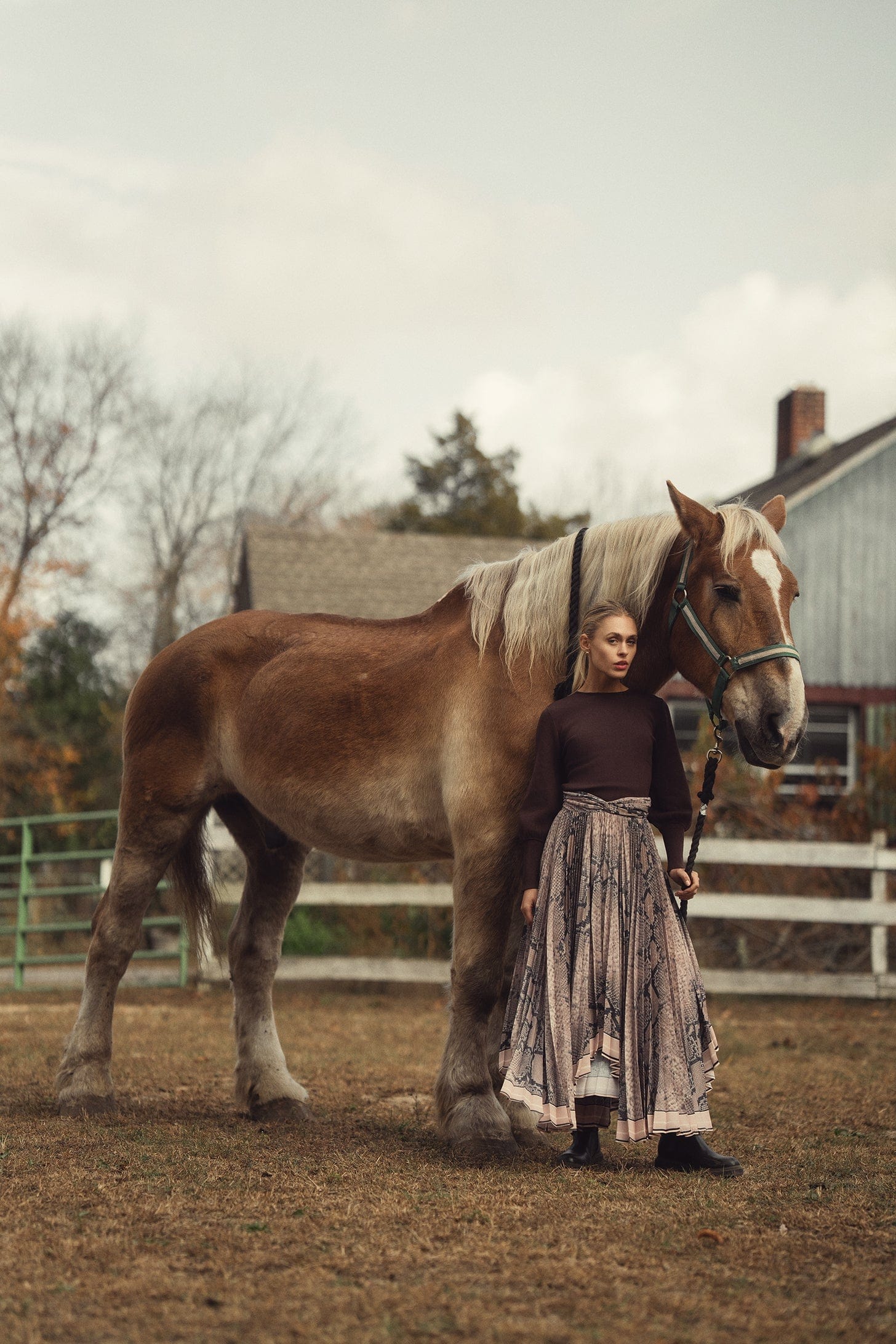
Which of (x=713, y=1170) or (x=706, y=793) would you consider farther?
(x=706, y=793)

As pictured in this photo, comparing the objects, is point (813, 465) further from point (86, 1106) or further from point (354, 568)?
point (86, 1106)

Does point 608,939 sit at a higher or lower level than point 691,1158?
higher

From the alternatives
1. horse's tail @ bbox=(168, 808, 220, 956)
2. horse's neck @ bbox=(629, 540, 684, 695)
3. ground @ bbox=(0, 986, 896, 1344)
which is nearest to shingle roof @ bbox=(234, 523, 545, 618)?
horse's tail @ bbox=(168, 808, 220, 956)

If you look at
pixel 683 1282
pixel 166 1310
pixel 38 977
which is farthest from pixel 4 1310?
pixel 38 977

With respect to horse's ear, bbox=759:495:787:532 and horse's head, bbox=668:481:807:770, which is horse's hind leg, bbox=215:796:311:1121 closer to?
horse's head, bbox=668:481:807:770

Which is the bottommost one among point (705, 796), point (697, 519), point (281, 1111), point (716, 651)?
point (281, 1111)

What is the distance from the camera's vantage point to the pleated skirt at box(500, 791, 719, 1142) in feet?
12.5

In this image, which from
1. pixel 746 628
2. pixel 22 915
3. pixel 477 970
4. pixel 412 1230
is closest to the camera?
pixel 412 1230

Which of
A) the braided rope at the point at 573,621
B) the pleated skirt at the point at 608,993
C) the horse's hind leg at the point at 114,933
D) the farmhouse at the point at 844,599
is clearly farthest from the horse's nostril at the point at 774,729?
the farmhouse at the point at 844,599

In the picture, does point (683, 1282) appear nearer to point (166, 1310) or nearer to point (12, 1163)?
point (166, 1310)

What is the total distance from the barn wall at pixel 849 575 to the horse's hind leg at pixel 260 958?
14.6m

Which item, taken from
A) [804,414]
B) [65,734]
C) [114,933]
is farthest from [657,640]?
[804,414]

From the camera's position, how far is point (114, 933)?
17.0 ft

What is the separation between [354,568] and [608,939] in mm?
16962
